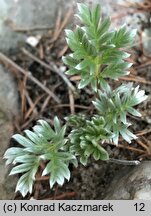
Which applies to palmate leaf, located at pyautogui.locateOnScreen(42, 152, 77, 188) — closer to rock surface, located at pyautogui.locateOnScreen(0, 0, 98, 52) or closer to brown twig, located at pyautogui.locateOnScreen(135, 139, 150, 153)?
brown twig, located at pyautogui.locateOnScreen(135, 139, 150, 153)

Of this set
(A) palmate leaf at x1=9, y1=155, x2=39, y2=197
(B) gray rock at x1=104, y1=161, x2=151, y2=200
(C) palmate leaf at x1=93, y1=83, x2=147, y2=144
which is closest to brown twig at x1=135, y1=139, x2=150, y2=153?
(B) gray rock at x1=104, y1=161, x2=151, y2=200

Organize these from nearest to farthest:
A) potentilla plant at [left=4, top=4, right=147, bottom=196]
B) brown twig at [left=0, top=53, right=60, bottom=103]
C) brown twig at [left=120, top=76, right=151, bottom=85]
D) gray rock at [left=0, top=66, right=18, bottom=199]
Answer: potentilla plant at [left=4, top=4, right=147, bottom=196], gray rock at [left=0, top=66, right=18, bottom=199], brown twig at [left=120, top=76, right=151, bottom=85], brown twig at [left=0, top=53, right=60, bottom=103]

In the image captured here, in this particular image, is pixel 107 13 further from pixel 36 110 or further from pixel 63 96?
pixel 36 110

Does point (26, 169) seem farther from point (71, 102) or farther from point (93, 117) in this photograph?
point (71, 102)

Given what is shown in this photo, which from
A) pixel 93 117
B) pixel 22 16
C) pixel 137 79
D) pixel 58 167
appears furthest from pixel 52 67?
pixel 58 167

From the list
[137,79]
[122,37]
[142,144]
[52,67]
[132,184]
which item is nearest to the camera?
[122,37]

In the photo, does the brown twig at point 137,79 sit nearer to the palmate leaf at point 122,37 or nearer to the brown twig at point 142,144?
the brown twig at point 142,144
